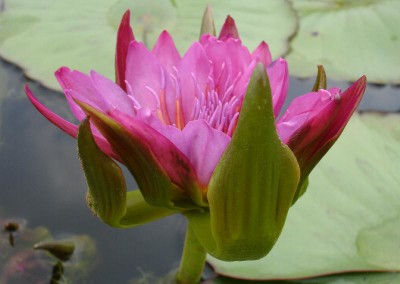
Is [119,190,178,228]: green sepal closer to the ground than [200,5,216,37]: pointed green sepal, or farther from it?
closer to the ground

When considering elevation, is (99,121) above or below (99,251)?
above


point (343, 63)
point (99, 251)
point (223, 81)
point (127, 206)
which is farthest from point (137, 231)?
point (343, 63)

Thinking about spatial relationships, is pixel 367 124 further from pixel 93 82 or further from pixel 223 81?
pixel 93 82

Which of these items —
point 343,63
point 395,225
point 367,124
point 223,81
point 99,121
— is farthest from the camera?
point 343,63

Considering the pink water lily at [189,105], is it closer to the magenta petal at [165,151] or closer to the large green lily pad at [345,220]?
the magenta petal at [165,151]

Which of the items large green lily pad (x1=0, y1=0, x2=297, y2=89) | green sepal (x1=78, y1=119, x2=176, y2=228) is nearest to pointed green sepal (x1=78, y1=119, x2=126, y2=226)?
green sepal (x1=78, y1=119, x2=176, y2=228)

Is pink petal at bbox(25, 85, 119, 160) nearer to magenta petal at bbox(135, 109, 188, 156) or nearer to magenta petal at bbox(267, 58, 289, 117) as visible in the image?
magenta petal at bbox(135, 109, 188, 156)
